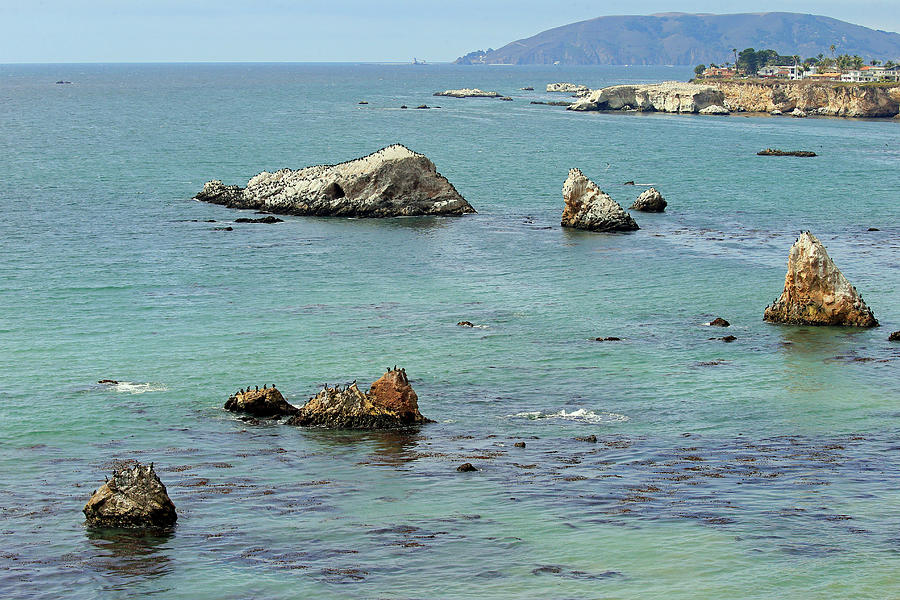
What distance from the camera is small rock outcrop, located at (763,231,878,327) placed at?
52722mm

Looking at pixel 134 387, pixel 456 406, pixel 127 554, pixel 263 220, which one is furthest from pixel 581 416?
pixel 263 220

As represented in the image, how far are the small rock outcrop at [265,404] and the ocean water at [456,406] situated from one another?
0.84m

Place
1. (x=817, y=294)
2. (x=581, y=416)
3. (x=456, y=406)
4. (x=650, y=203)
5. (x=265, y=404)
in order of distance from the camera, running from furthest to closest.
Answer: (x=650, y=203)
(x=817, y=294)
(x=456, y=406)
(x=581, y=416)
(x=265, y=404)

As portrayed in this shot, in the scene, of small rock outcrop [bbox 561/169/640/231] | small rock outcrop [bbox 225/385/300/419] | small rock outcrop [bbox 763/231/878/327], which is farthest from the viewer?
small rock outcrop [bbox 561/169/640/231]

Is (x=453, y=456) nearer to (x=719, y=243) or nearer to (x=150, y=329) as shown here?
(x=150, y=329)

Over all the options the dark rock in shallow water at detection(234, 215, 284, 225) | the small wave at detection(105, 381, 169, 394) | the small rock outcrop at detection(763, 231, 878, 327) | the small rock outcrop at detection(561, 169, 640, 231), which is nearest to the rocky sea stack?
the dark rock in shallow water at detection(234, 215, 284, 225)

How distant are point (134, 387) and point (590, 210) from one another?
47.2 metres

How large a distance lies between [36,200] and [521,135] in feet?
321

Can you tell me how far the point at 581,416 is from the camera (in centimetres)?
3975

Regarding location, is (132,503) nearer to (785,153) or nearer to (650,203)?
(650,203)

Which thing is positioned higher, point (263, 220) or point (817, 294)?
point (263, 220)

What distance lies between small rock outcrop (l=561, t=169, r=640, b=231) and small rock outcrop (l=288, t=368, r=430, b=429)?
46.4 metres

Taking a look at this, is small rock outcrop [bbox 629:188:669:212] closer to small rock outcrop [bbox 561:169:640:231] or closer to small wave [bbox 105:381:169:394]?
small rock outcrop [bbox 561:169:640:231]

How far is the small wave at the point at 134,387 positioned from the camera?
42219 millimetres
